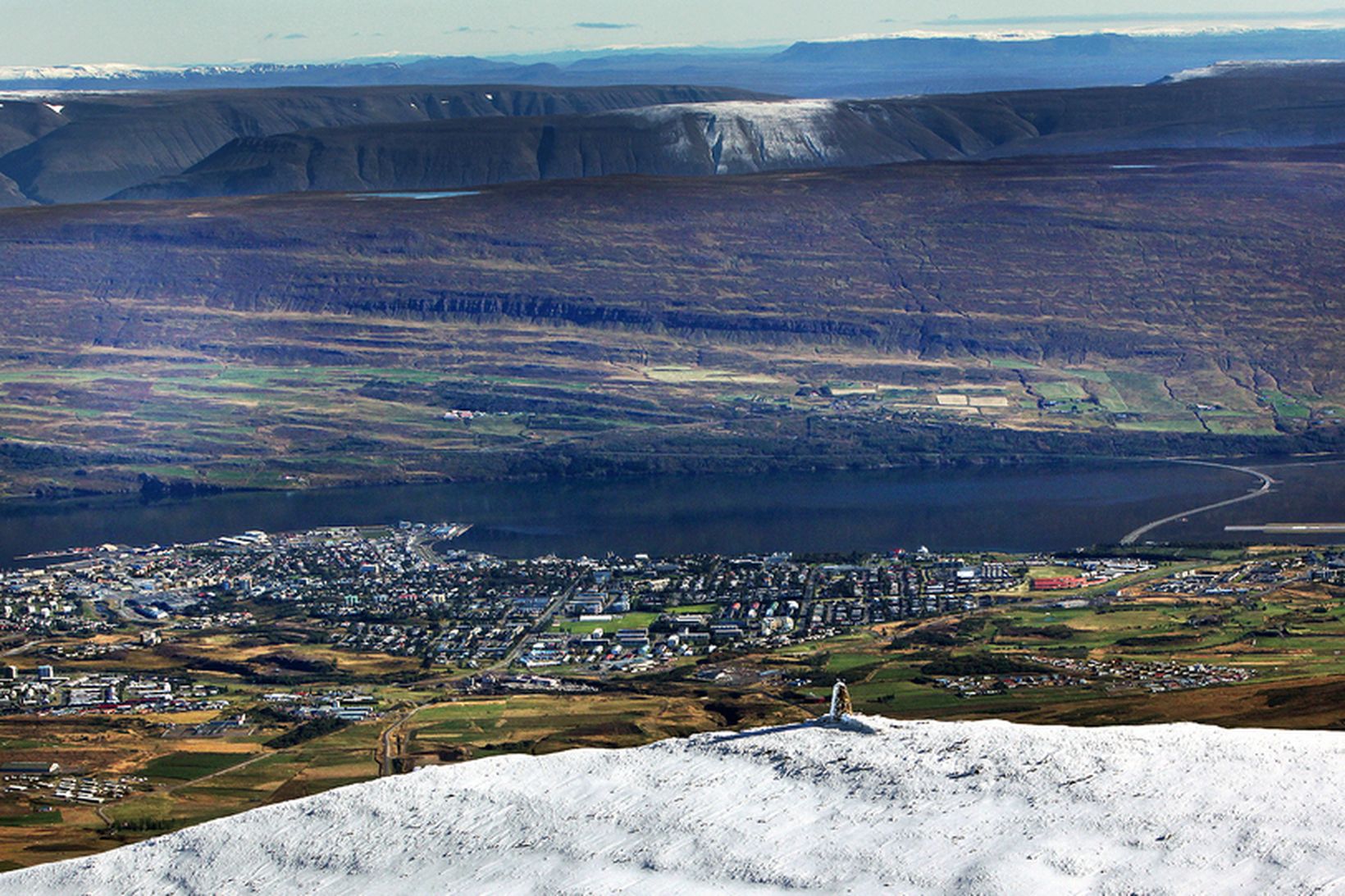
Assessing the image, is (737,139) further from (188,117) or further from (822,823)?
(822,823)

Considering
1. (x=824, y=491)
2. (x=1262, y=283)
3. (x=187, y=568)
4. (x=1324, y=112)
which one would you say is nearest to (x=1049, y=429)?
(x=824, y=491)

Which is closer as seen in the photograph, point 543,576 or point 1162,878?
point 1162,878

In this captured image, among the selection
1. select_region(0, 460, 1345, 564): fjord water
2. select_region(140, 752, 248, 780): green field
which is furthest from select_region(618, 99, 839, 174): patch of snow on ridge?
select_region(140, 752, 248, 780): green field

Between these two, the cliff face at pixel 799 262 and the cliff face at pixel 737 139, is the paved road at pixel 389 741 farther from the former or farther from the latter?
the cliff face at pixel 737 139

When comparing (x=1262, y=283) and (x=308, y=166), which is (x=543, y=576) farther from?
(x=308, y=166)

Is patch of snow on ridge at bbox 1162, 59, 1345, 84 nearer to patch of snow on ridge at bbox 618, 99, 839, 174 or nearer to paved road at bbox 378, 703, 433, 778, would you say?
patch of snow on ridge at bbox 618, 99, 839, 174
